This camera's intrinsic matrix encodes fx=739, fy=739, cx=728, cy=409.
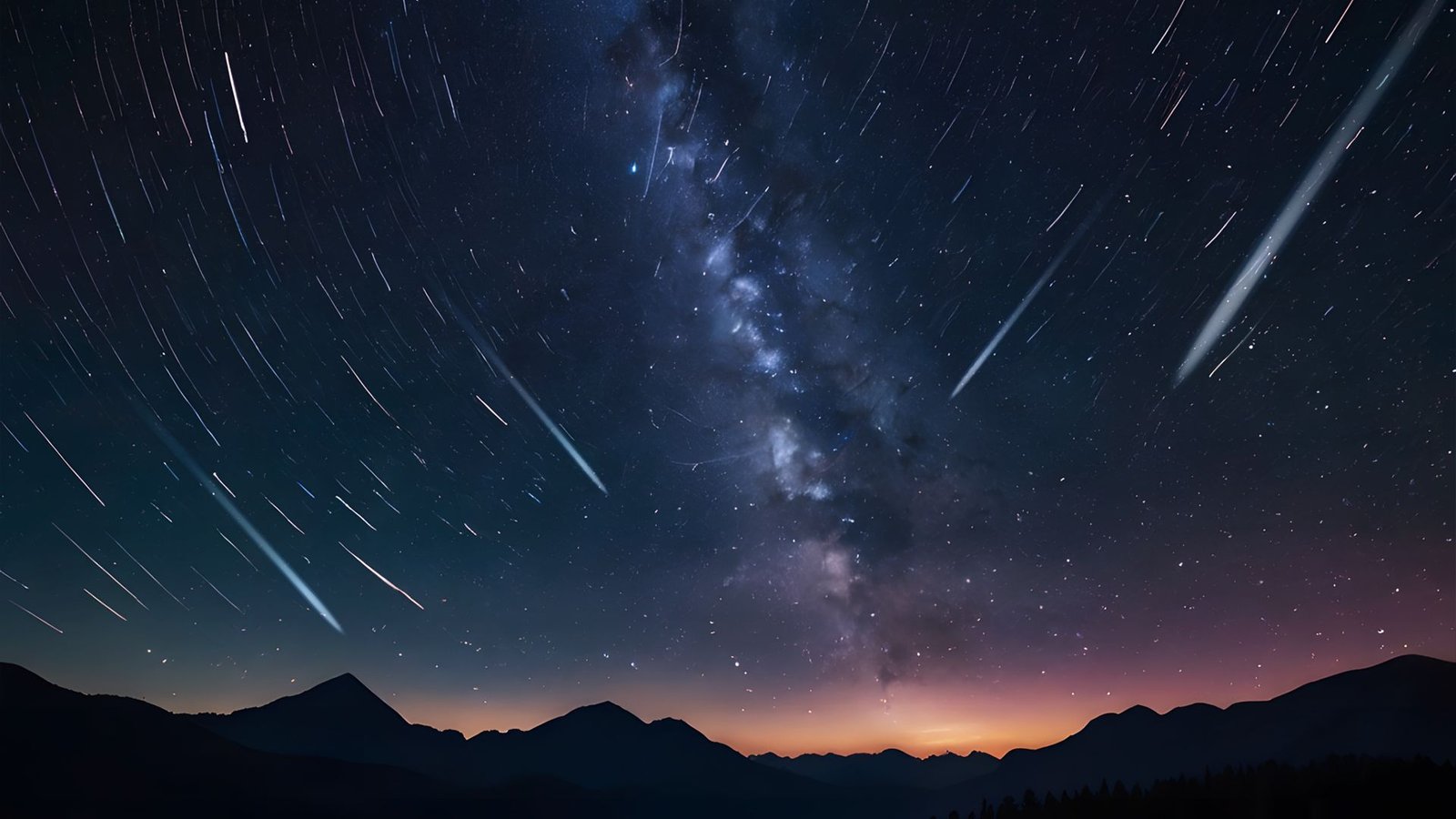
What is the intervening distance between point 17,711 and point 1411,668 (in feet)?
852

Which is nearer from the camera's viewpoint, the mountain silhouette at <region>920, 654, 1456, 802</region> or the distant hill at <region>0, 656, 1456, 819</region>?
the distant hill at <region>0, 656, 1456, 819</region>

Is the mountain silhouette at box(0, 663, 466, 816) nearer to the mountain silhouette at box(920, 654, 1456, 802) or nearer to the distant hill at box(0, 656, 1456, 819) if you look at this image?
the distant hill at box(0, 656, 1456, 819)

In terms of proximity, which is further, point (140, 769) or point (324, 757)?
point (324, 757)

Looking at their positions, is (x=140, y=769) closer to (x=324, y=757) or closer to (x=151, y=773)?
(x=151, y=773)

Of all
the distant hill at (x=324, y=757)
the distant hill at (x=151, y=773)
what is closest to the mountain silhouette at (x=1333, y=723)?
the distant hill at (x=324, y=757)

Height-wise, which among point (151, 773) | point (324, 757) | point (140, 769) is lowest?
point (151, 773)

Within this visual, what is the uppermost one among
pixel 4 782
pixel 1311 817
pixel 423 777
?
pixel 423 777

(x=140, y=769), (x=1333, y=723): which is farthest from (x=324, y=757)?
(x=1333, y=723)

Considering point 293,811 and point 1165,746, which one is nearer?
point 293,811

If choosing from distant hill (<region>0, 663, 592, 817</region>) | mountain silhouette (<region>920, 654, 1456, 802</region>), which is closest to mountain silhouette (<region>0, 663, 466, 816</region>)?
distant hill (<region>0, 663, 592, 817</region>)

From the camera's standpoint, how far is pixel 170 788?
10544 cm

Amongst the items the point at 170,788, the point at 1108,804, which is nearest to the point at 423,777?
the point at 170,788

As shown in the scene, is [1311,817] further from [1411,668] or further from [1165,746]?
[1165,746]

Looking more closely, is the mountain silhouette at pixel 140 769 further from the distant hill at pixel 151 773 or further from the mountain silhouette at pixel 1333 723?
the mountain silhouette at pixel 1333 723
